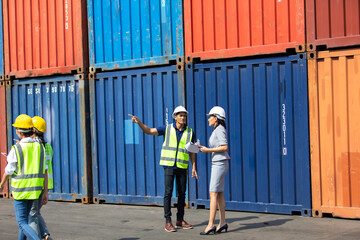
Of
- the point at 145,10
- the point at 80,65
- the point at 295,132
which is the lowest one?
the point at 295,132

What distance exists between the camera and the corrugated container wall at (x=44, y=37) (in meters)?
12.1

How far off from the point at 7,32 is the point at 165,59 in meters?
4.58

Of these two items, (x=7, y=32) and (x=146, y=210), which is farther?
(x=7, y=32)

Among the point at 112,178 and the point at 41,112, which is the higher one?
the point at 41,112

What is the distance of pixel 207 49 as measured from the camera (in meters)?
10.5

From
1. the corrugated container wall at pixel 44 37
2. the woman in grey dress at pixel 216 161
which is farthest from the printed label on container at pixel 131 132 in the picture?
the woman in grey dress at pixel 216 161

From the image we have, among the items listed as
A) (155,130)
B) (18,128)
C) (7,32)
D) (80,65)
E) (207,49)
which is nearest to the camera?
(18,128)

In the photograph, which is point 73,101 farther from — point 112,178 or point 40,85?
point 112,178

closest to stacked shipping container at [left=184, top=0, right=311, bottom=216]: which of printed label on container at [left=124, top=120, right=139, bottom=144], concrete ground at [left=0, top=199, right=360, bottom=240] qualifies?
concrete ground at [left=0, top=199, right=360, bottom=240]

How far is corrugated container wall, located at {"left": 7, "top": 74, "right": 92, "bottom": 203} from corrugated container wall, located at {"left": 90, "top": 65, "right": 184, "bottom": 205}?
20cm

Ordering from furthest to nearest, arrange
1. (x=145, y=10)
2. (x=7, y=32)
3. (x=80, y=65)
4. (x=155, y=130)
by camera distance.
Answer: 1. (x=7, y=32)
2. (x=80, y=65)
3. (x=145, y=10)
4. (x=155, y=130)

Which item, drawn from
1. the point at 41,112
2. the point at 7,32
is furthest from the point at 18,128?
the point at 7,32

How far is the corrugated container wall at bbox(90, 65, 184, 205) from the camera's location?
11.0 m

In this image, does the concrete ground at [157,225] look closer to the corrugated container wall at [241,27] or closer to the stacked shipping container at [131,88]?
the stacked shipping container at [131,88]
